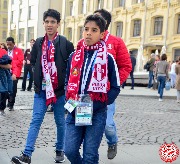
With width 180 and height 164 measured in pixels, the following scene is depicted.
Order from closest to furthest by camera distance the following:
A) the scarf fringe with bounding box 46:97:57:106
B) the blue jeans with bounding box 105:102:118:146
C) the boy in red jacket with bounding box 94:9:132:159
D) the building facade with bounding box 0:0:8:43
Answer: the scarf fringe with bounding box 46:97:57:106
the boy in red jacket with bounding box 94:9:132:159
the blue jeans with bounding box 105:102:118:146
the building facade with bounding box 0:0:8:43

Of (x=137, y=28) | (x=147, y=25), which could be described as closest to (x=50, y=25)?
(x=147, y=25)

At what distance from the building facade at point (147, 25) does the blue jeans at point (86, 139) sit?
27.6 meters

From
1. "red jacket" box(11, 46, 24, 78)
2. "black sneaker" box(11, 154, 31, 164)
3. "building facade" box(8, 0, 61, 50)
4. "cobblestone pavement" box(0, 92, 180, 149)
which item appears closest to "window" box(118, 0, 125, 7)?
"building facade" box(8, 0, 61, 50)

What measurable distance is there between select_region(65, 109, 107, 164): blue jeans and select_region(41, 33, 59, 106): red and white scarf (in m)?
1.08

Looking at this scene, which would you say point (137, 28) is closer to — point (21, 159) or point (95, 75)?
point (21, 159)

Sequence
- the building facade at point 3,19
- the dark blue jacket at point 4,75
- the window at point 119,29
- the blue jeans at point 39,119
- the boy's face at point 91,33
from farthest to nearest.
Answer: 1. the building facade at point 3,19
2. the window at point 119,29
3. the dark blue jacket at point 4,75
4. the blue jeans at point 39,119
5. the boy's face at point 91,33

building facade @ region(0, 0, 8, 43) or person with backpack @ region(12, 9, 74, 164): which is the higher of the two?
building facade @ region(0, 0, 8, 43)

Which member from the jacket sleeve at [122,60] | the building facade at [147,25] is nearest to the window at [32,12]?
the building facade at [147,25]

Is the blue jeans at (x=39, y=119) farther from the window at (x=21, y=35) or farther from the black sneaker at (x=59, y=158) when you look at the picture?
the window at (x=21, y=35)

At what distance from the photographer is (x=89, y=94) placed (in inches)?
140

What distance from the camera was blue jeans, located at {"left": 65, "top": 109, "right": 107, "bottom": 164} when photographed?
11.5 ft

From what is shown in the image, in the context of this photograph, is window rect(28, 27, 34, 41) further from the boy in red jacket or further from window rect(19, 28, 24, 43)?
the boy in red jacket

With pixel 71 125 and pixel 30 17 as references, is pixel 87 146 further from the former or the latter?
pixel 30 17

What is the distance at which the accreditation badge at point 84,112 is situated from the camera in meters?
3.46
